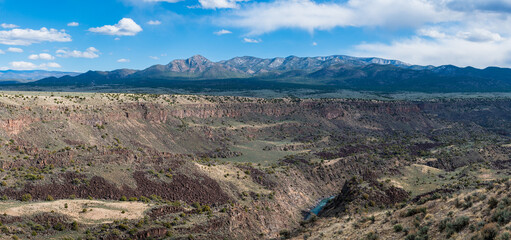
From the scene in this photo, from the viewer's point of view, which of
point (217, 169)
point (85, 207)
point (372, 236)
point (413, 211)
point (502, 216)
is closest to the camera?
point (502, 216)

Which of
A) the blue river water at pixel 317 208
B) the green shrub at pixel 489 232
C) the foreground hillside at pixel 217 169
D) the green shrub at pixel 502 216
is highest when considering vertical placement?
the green shrub at pixel 502 216

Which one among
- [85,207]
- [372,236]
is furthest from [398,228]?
[85,207]

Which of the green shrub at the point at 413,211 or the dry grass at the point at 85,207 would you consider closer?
the green shrub at the point at 413,211

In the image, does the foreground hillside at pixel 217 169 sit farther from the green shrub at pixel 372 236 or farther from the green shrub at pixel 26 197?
the green shrub at pixel 372 236

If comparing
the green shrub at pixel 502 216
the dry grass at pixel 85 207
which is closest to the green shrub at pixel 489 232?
the green shrub at pixel 502 216

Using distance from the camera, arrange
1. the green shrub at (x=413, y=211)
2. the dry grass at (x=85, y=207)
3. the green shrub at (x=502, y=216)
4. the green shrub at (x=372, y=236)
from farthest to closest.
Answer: the dry grass at (x=85, y=207) → the green shrub at (x=413, y=211) → the green shrub at (x=372, y=236) → the green shrub at (x=502, y=216)

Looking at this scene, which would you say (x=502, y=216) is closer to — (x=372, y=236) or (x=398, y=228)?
(x=398, y=228)

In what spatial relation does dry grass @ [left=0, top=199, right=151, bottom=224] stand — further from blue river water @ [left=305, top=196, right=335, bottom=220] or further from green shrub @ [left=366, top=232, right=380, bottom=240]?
blue river water @ [left=305, top=196, right=335, bottom=220]

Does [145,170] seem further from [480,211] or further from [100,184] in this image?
[480,211]

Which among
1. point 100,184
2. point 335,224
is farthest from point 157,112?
point 335,224
